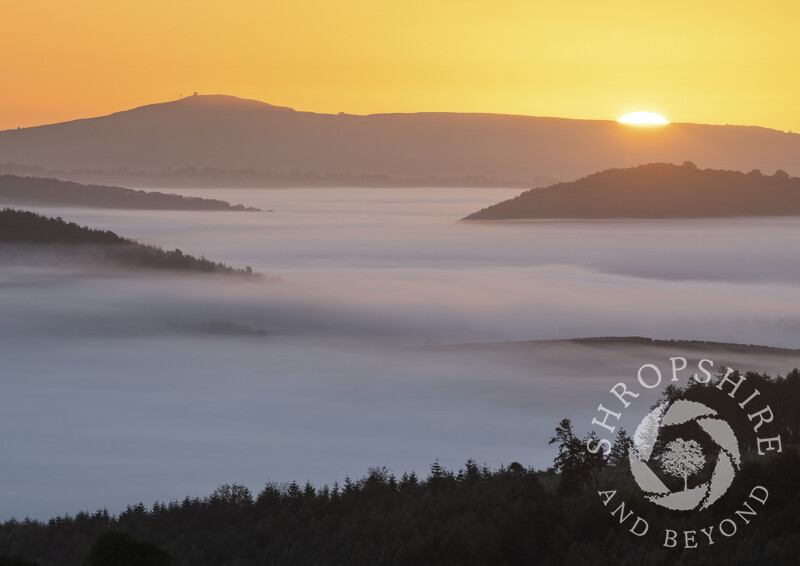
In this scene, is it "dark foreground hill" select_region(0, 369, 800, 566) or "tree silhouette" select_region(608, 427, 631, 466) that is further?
"tree silhouette" select_region(608, 427, 631, 466)

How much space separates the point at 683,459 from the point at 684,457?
0.44 ft

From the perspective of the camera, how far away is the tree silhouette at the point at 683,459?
5416 centimetres

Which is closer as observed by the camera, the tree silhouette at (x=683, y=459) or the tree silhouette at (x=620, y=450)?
the tree silhouette at (x=683, y=459)

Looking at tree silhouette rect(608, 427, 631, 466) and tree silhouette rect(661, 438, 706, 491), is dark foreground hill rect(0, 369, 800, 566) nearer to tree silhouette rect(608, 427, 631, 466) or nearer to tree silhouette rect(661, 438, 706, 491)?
tree silhouette rect(608, 427, 631, 466)

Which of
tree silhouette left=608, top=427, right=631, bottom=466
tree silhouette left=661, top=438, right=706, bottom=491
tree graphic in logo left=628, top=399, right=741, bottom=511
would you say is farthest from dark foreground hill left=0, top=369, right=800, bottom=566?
tree silhouette left=661, top=438, right=706, bottom=491

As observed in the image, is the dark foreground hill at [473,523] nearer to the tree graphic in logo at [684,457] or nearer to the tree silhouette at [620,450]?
the tree silhouette at [620,450]

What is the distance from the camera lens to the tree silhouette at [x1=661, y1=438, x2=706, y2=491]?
178ft

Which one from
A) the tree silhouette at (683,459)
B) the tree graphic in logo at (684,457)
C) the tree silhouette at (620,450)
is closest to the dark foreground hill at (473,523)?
the tree silhouette at (620,450)

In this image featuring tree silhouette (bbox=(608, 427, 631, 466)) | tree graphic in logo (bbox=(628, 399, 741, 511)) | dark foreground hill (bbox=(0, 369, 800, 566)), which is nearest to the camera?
dark foreground hill (bbox=(0, 369, 800, 566))

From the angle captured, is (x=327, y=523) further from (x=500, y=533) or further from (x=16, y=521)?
(x=16, y=521)

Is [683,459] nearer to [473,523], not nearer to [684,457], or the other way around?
[684,457]

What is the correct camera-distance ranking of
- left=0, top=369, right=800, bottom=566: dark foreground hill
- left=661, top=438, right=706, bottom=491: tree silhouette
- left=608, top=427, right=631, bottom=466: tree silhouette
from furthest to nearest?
left=608, top=427, right=631, bottom=466: tree silhouette → left=661, top=438, right=706, bottom=491: tree silhouette → left=0, top=369, right=800, bottom=566: dark foreground hill

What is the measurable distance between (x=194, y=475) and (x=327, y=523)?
10087cm

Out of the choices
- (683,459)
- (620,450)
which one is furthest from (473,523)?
(620,450)
